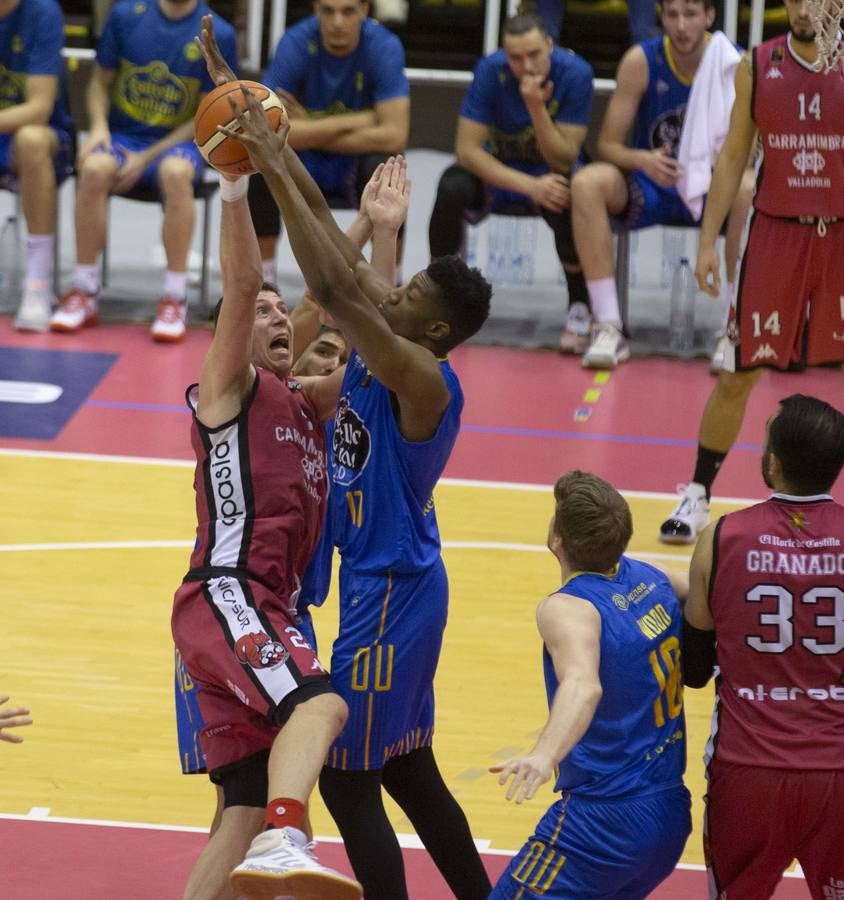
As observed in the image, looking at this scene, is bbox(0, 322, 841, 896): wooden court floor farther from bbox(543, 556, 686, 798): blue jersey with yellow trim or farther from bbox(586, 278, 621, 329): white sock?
bbox(543, 556, 686, 798): blue jersey with yellow trim

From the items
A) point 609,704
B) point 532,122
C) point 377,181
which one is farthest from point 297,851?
point 532,122

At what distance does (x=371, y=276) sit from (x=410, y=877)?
63.1 inches

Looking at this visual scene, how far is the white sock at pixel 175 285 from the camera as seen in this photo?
9.86 meters

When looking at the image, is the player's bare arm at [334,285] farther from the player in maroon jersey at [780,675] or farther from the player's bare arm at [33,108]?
the player's bare arm at [33,108]

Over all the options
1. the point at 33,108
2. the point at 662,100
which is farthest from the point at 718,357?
the point at 33,108

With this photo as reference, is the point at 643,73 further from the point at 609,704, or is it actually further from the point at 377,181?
the point at 609,704

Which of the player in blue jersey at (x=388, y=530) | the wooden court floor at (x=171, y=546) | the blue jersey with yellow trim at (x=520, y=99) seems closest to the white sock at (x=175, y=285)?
the wooden court floor at (x=171, y=546)

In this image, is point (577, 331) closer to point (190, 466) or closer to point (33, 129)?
point (190, 466)

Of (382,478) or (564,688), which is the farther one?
(382,478)

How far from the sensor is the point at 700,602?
3730 mm

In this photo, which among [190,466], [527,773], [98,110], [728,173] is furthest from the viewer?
[98,110]

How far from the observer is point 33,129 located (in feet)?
32.3

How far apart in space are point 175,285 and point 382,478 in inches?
232

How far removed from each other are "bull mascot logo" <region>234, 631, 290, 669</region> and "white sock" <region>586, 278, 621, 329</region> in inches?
234
